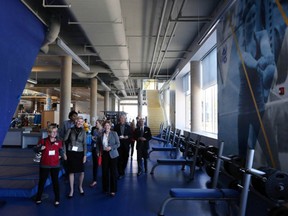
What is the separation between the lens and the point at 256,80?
162 inches

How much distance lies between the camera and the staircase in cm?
1848

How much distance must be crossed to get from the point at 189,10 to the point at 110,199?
17.5ft

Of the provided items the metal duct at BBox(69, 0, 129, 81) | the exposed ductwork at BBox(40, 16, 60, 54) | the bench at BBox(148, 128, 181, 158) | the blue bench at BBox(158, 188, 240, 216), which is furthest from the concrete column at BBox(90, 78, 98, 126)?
the blue bench at BBox(158, 188, 240, 216)

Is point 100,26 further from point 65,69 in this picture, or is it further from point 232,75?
point 65,69

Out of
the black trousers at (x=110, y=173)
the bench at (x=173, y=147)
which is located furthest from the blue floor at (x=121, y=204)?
the bench at (x=173, y=147)

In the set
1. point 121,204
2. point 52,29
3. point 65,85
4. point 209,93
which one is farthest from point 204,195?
point 65,85

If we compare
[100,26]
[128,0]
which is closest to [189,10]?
[128,0]

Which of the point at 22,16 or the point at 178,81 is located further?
the point at 178,81

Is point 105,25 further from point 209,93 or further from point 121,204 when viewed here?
point 209,93

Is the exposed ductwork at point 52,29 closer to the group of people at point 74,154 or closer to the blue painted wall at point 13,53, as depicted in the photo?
the blue painted wall at point 13,53

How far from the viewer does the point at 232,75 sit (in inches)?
204

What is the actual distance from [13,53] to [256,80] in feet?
14.8

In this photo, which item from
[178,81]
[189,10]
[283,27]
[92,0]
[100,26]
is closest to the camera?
[283,27]

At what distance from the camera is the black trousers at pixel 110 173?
4508mm
